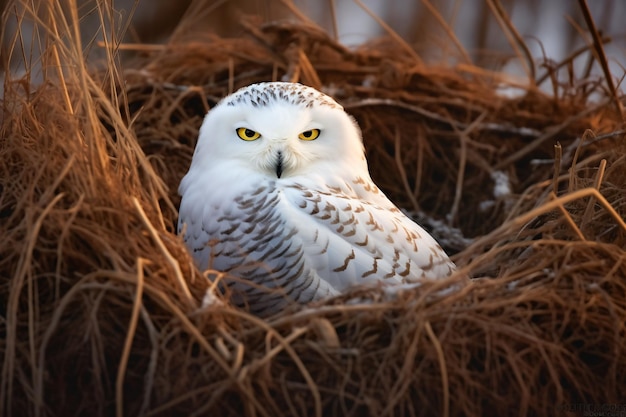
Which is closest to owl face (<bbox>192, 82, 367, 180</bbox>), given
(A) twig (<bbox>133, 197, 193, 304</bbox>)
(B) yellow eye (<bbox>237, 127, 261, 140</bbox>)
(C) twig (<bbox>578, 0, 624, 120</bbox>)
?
(B) yellow eye (<bbox>237, 127, 261, 140</bbox>)

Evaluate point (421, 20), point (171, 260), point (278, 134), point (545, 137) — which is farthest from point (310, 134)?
point (421, 20)

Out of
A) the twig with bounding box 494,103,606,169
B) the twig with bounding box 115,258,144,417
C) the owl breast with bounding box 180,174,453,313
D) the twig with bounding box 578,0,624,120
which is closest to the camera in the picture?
the twig with bounding box 115,258,144,417

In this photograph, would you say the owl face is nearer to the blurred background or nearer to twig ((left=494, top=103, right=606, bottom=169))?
twig ((left=494, top=103, right=606, bottom=169))

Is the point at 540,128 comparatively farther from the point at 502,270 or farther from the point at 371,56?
the point at 502,270

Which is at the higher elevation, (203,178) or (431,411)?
(203,178)

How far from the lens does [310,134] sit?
2.64 meters

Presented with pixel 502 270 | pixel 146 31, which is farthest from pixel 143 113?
pixel 146 31

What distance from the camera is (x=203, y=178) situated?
8.63ft

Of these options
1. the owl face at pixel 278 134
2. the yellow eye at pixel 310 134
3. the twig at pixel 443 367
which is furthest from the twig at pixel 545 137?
the twig at pixel 443 367

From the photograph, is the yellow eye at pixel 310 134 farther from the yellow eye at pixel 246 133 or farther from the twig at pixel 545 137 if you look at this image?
the twig at pixel 545 137

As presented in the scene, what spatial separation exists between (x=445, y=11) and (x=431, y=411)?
13.4 ft

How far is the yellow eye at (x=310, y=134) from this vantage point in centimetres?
261

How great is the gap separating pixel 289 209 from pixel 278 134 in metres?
0.25

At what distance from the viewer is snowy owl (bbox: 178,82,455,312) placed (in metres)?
2.39
